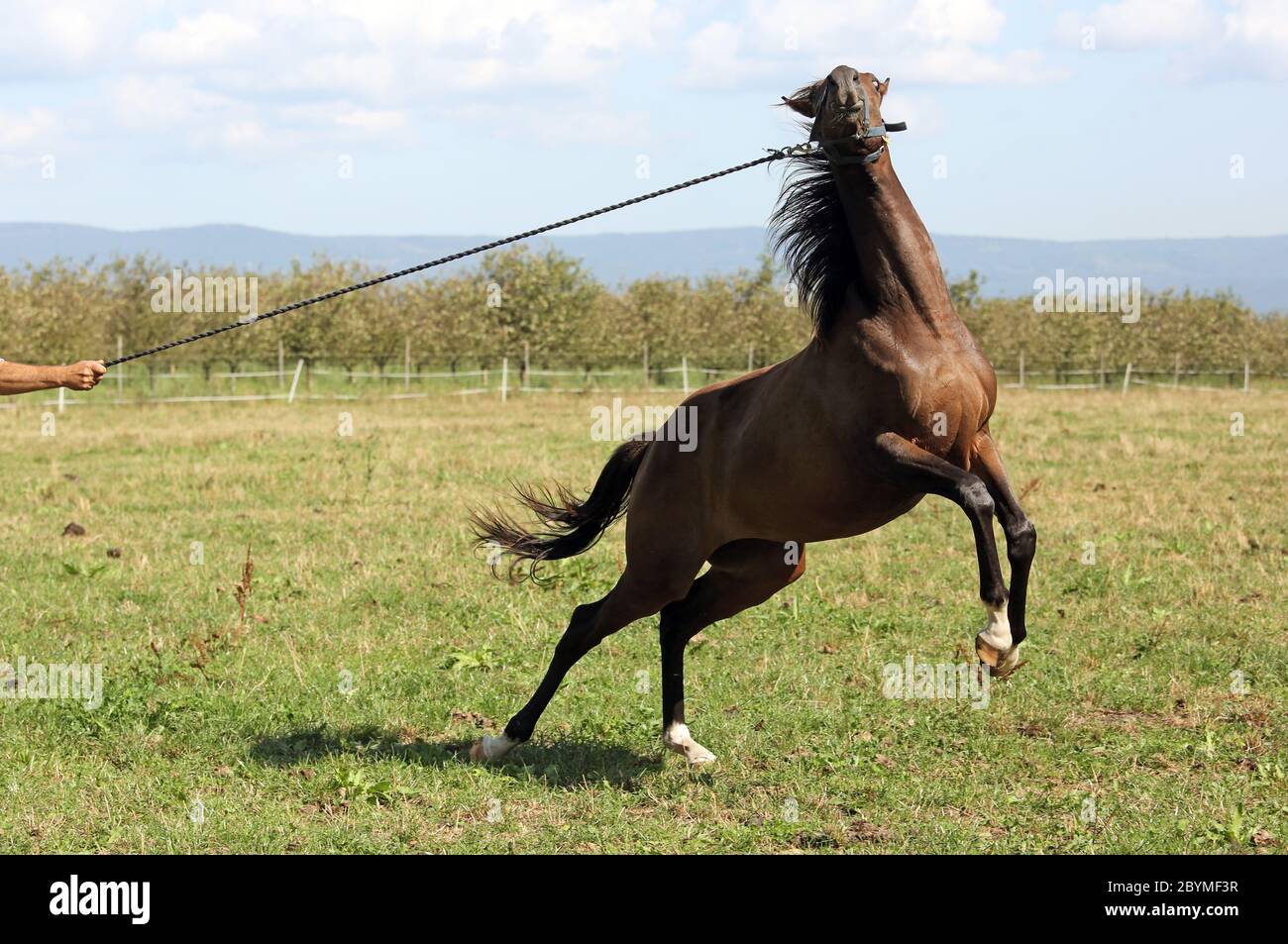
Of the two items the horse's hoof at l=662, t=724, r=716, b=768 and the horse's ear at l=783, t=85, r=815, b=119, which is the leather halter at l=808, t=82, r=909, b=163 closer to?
the horse's ear at l=783, t=85, r=815, b=119

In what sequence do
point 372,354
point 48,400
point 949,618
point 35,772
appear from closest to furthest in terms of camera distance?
point 35,772
point 949,618
point 48,400
point 372,354

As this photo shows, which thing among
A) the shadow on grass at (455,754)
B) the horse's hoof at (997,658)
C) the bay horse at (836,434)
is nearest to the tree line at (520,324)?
the shadow on grass at (455,754)

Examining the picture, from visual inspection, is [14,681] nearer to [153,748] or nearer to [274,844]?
[153,748]

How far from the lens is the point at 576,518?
23.9 feet

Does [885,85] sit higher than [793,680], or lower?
higher

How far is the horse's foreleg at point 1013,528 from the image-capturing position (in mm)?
5445

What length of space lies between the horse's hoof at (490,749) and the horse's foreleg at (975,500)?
2466mm

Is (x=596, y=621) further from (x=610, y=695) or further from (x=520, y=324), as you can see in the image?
(x=520, y=324)

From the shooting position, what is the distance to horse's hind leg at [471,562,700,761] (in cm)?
638

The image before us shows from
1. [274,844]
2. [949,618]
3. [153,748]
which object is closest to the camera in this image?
[274,844]

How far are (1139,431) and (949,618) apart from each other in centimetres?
1488

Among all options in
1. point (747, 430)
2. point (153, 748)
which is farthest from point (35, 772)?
point (747, 430)

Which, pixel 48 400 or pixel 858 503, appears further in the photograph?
pixel 48 400

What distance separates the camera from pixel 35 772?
605cm
